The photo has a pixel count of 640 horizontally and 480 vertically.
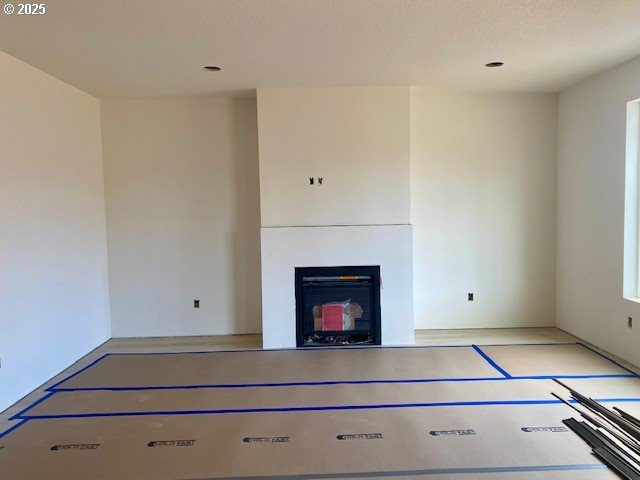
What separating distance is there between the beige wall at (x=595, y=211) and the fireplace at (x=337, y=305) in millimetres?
2073

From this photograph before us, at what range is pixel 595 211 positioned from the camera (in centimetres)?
444

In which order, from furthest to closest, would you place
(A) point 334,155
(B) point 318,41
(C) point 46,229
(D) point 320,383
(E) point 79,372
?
(A) point 334,155, (E) point 79,372, (C) point 46,229, (D) point 320,383, (B) point 318,41

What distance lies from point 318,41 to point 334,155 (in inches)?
59.9

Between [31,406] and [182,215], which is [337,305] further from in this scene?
[31,406]

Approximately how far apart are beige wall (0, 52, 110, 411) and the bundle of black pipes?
382 cm

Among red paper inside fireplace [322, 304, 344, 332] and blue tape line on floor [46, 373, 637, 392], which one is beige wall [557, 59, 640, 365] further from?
red paper inside fireplace [322, 304, 344, 332]

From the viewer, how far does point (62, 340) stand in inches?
162

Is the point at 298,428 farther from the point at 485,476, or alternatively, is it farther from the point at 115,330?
the point at 115,330

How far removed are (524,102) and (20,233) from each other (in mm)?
5027

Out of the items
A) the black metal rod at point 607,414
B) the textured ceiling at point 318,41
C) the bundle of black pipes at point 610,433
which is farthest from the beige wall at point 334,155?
the bundle of black pipes at point 610,433

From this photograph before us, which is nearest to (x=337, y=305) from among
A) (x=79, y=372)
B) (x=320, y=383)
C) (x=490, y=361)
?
(x=320, y=383)

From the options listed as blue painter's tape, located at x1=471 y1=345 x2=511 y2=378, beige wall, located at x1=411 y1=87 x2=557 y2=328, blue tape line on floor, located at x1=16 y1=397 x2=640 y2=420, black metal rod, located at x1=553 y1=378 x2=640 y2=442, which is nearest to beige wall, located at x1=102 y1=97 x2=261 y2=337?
beige wall, located at x1=411 y1=87 x2=557 y2=328

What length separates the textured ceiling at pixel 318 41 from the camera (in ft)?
8.97

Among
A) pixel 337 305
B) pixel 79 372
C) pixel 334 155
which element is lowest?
pixel 79 372
